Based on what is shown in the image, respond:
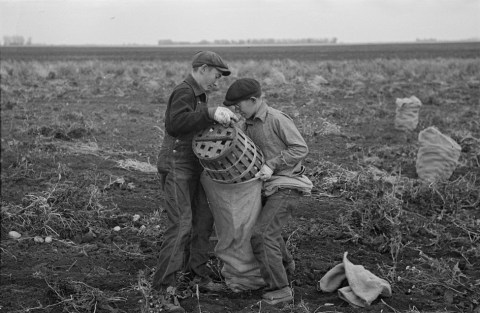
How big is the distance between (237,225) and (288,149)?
673 mm

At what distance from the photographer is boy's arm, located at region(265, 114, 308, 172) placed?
400 centimetres

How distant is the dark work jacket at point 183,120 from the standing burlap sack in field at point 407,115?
22.5 feet

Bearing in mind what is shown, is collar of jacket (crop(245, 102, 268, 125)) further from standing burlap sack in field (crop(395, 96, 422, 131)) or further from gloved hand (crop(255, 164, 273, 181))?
standing burlap sack in field (crop(395, 96, 422, 131))

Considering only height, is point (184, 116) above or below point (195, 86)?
below

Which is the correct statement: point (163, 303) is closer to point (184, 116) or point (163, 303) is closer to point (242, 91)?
point (184, 116)

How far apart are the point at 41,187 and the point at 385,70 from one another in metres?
18.8

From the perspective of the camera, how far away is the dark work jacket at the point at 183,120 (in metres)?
3.84

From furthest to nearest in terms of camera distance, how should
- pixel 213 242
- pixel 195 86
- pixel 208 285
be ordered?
pixel 213 242 < pixel 208 285 < pixel 195 86

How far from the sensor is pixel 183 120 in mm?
3857

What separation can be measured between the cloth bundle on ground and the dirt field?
0.08m

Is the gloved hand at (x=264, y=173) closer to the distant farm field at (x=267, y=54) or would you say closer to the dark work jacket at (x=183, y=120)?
the dark work jacket at (x=183, y=120)

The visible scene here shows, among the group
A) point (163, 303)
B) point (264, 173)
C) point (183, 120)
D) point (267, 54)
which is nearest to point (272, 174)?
point (264, 173)

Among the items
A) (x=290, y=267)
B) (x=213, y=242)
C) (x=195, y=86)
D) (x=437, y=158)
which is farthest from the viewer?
(x=437, y=158)

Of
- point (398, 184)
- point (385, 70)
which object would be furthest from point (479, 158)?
point (385, 70)
